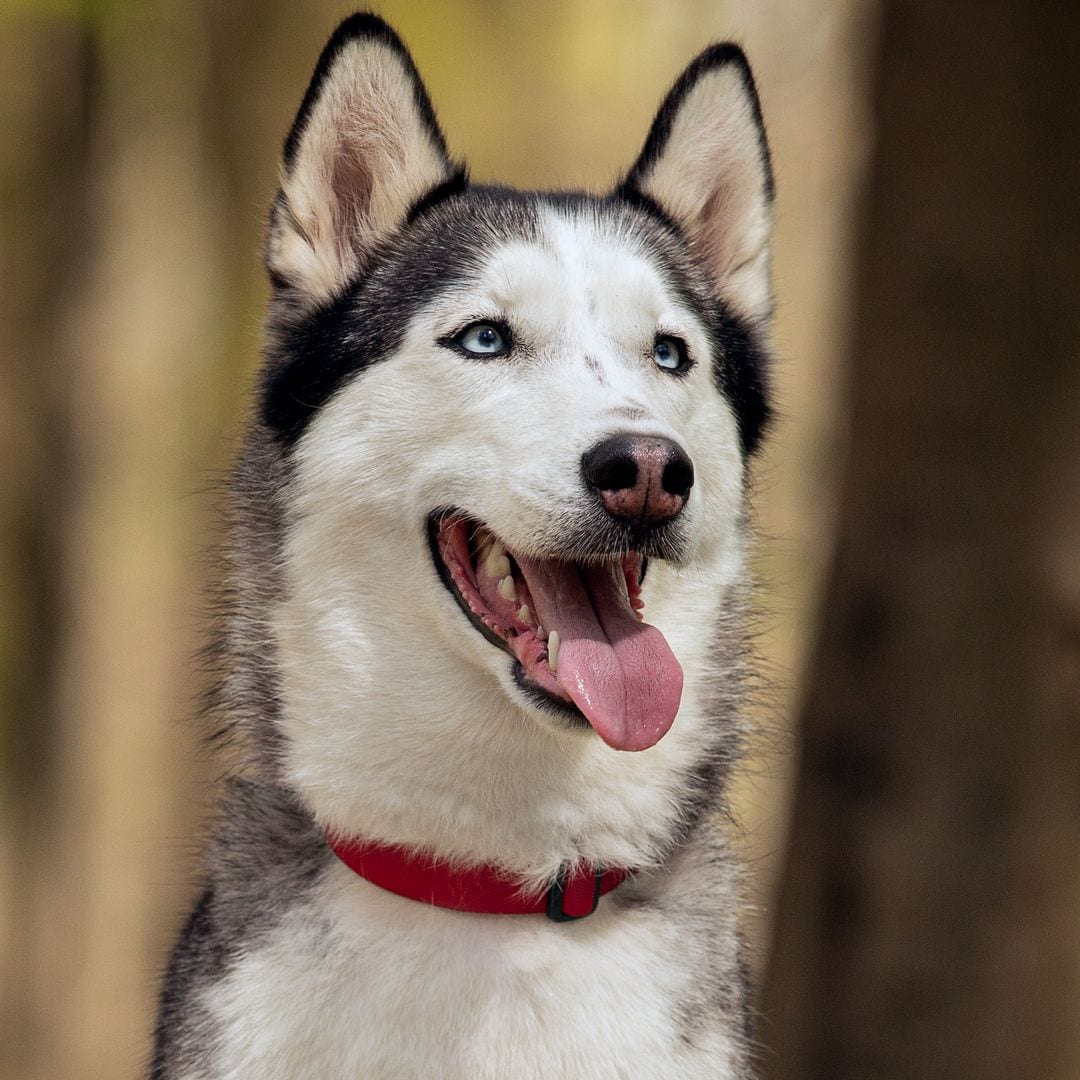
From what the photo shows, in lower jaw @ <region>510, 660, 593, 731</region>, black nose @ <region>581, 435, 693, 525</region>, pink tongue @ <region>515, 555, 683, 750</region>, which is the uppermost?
black nose @ <region>581, 435, 693, 525</region>

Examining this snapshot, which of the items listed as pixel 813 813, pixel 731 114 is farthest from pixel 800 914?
pixel 731 114

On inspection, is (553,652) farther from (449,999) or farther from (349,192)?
(349,192)

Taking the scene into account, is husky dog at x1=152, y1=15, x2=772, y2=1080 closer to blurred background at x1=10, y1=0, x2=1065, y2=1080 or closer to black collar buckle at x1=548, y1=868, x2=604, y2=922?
black collar buckle at x1=548, y1=868, x2=604, y2=922

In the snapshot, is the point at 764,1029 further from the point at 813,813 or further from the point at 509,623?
the point at 509,623

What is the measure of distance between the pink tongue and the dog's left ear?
111 cm

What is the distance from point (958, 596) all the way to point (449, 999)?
3113mm

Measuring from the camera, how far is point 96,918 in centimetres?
801

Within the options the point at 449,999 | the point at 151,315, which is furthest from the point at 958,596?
the point at 151,315

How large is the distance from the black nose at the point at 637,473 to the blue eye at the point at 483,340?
1.51 feet

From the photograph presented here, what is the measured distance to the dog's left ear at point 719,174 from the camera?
3.49 metres

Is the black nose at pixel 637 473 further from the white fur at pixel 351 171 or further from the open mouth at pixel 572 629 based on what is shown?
the white fur at pixel 351 171

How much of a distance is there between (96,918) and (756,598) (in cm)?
579

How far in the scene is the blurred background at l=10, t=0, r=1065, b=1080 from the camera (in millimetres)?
7355

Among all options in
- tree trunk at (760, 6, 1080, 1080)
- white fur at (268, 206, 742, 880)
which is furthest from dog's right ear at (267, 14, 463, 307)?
tree trunk at (760, 6, 1080, 1080)
